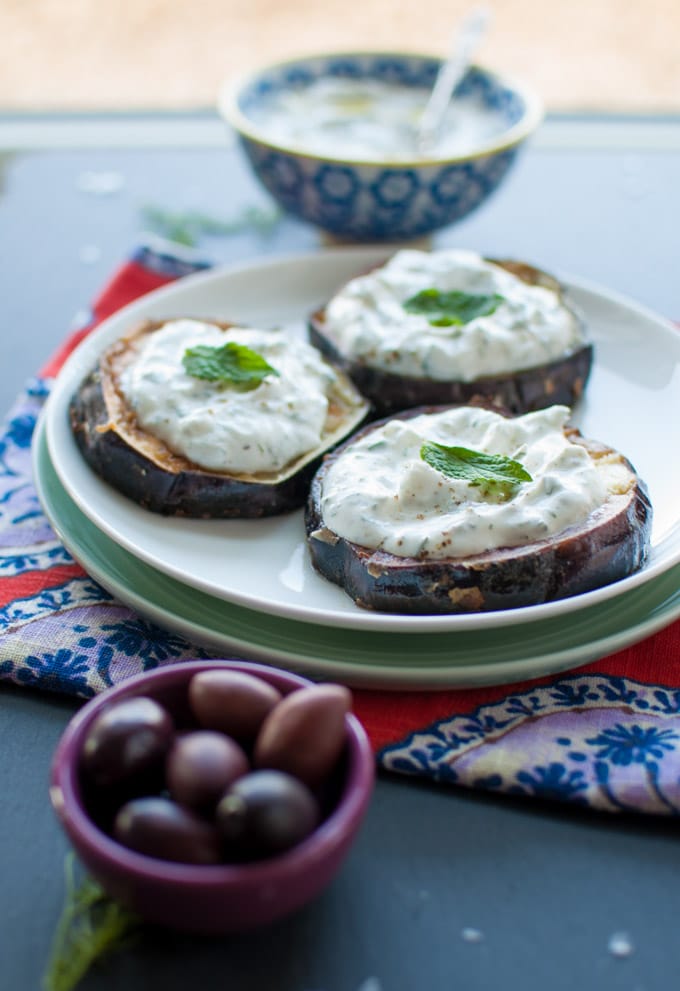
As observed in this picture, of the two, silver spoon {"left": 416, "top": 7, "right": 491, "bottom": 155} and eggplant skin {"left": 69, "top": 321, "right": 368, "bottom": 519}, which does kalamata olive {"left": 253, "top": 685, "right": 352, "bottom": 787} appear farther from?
silver spoon {"left": 416, "top": 7, "right": 491, "bottom": 155}

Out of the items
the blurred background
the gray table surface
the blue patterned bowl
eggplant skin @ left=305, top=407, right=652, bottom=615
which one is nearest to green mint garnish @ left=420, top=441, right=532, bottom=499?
eggplant skin @ left=305, top=407, right=652, bottom=615

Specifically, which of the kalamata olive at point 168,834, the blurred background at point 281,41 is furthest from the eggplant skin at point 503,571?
the blurred background at point 281,41

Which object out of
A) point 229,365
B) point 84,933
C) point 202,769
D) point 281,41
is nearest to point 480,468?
point 229,365

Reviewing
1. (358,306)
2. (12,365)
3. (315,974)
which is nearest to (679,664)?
(315,974)

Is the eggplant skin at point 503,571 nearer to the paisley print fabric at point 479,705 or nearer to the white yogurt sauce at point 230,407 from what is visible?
the paisley print fabric at point 479,705

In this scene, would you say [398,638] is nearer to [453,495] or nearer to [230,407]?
[453,495]
